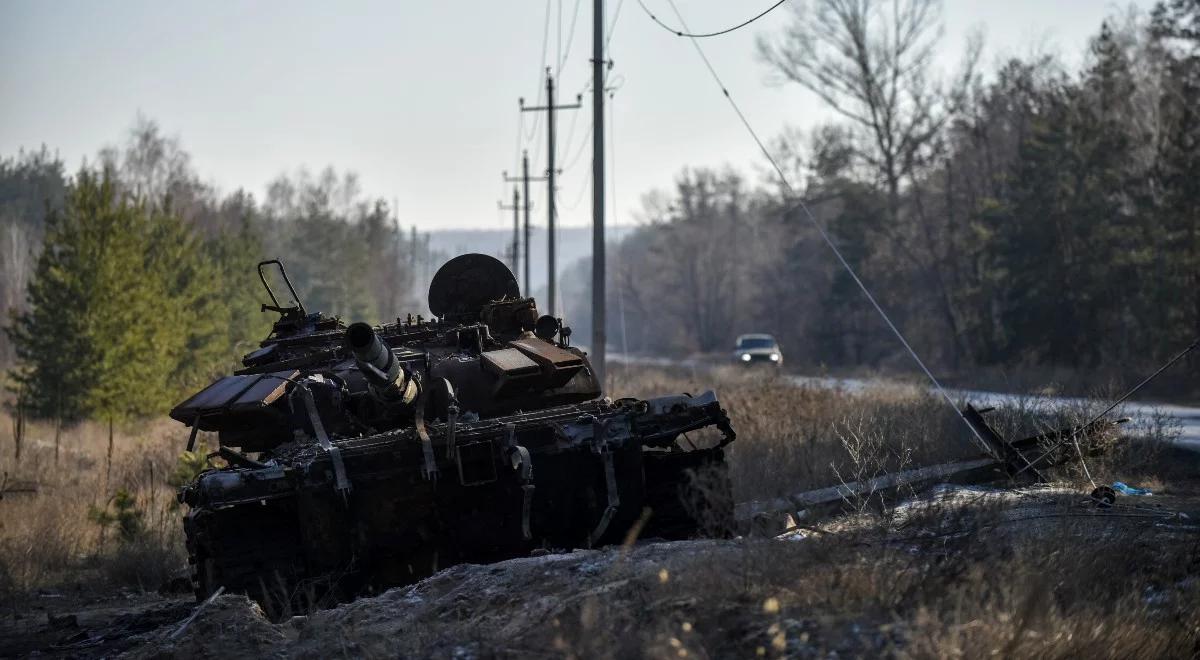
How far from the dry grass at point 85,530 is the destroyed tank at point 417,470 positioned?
3.12 metres

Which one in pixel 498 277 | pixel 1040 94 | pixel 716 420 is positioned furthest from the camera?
pixel 1040 94

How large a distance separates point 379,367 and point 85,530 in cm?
791

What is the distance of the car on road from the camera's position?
44.4 m

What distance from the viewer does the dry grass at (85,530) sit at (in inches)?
543

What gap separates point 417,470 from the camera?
950cm

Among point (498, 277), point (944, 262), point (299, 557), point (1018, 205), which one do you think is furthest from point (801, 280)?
point (299, 557)

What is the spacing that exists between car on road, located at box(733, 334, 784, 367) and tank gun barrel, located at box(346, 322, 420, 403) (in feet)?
109

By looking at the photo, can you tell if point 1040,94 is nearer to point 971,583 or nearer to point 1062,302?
point 1062,302

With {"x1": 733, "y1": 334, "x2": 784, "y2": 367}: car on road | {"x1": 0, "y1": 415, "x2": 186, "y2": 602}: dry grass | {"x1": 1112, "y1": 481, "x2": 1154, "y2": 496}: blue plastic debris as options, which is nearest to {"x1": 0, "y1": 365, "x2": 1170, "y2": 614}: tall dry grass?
{"x1": 0, "y1": 415, "x2": 186, "y2": 602}: dry grass

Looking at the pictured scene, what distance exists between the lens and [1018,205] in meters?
37.6

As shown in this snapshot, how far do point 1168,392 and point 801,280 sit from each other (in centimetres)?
3748

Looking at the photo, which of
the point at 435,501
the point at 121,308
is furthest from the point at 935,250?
the point at 435,501

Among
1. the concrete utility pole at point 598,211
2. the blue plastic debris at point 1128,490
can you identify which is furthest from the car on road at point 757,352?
the blue plastic debris at point 1128,490

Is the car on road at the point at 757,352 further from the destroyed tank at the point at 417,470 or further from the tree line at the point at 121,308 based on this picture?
the destroyed tank at the point at 417,470
